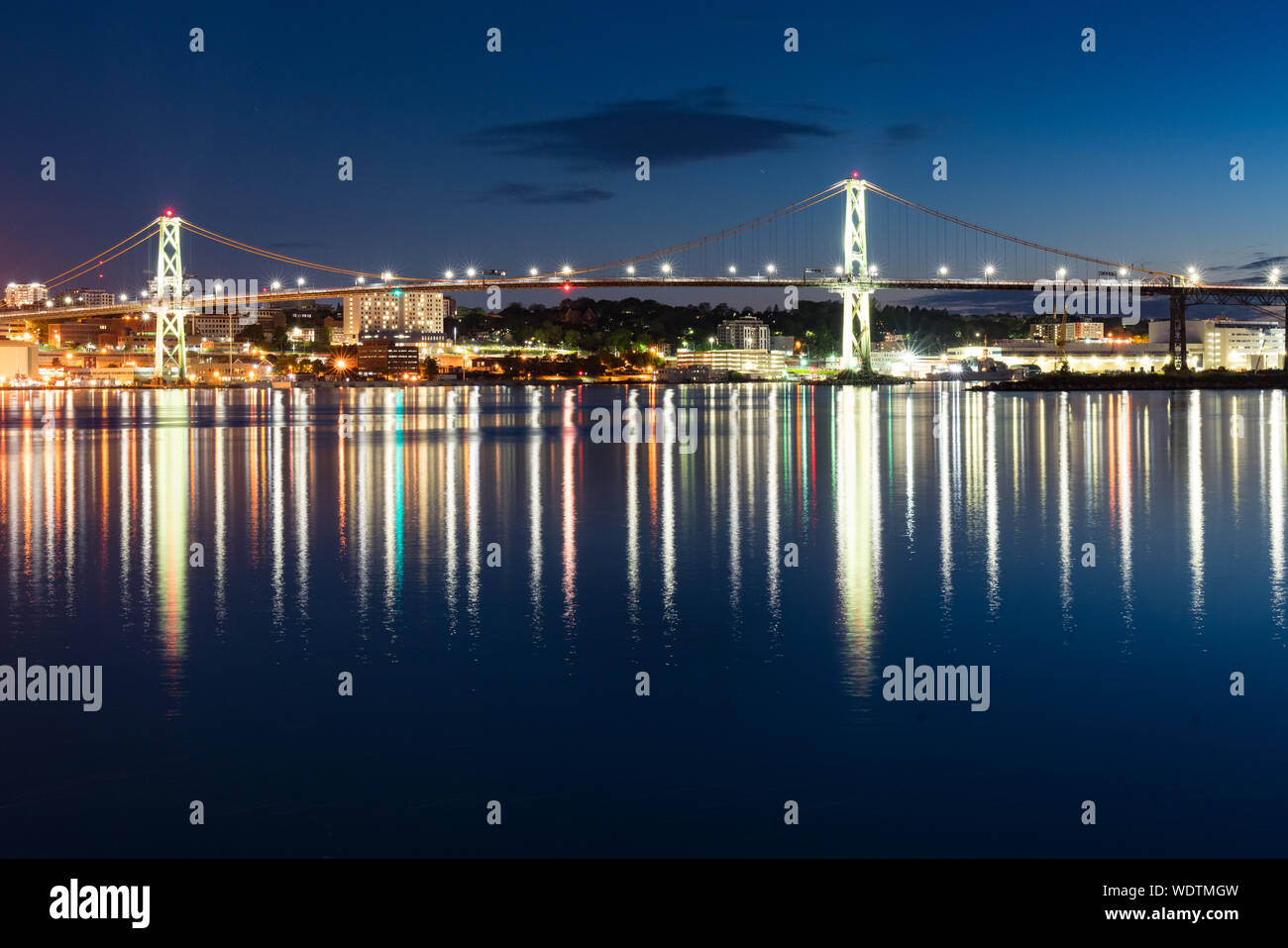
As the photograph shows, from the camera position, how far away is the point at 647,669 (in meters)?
7.32

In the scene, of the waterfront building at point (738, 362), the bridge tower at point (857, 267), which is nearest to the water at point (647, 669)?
the bridge tower at point (857, 267)

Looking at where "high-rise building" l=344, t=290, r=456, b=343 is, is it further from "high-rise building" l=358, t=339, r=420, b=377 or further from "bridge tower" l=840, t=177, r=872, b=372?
"bridge tower" l=840, t=177, r=872, b=372

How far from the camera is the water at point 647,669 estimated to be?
16.5 ft

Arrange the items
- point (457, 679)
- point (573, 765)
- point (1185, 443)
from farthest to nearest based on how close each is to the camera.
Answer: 1. point (1185, 443)
2. point (457, 679)
3. point (573, 765)

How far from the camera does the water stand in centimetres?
503

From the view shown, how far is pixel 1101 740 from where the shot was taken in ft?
19.4

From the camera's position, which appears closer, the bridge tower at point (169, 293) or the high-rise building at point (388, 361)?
the bridge tower at point (169, 293)

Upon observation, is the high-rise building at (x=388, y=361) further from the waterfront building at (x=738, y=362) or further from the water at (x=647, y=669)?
the water at (x=647, y=669)

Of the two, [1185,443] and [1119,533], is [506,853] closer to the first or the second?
[1119,533]

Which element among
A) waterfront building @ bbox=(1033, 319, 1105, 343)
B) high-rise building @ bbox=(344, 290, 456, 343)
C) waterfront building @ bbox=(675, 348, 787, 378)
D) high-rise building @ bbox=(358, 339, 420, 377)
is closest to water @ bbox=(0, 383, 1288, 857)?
high-rise building @ bbox=(358, 339, 420, 377)

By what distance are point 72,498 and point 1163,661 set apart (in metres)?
14.3

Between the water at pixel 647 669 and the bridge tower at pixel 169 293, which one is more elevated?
the bridge tower at pixel 169 293

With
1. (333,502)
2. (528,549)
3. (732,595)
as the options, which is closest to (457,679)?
(732,595)
